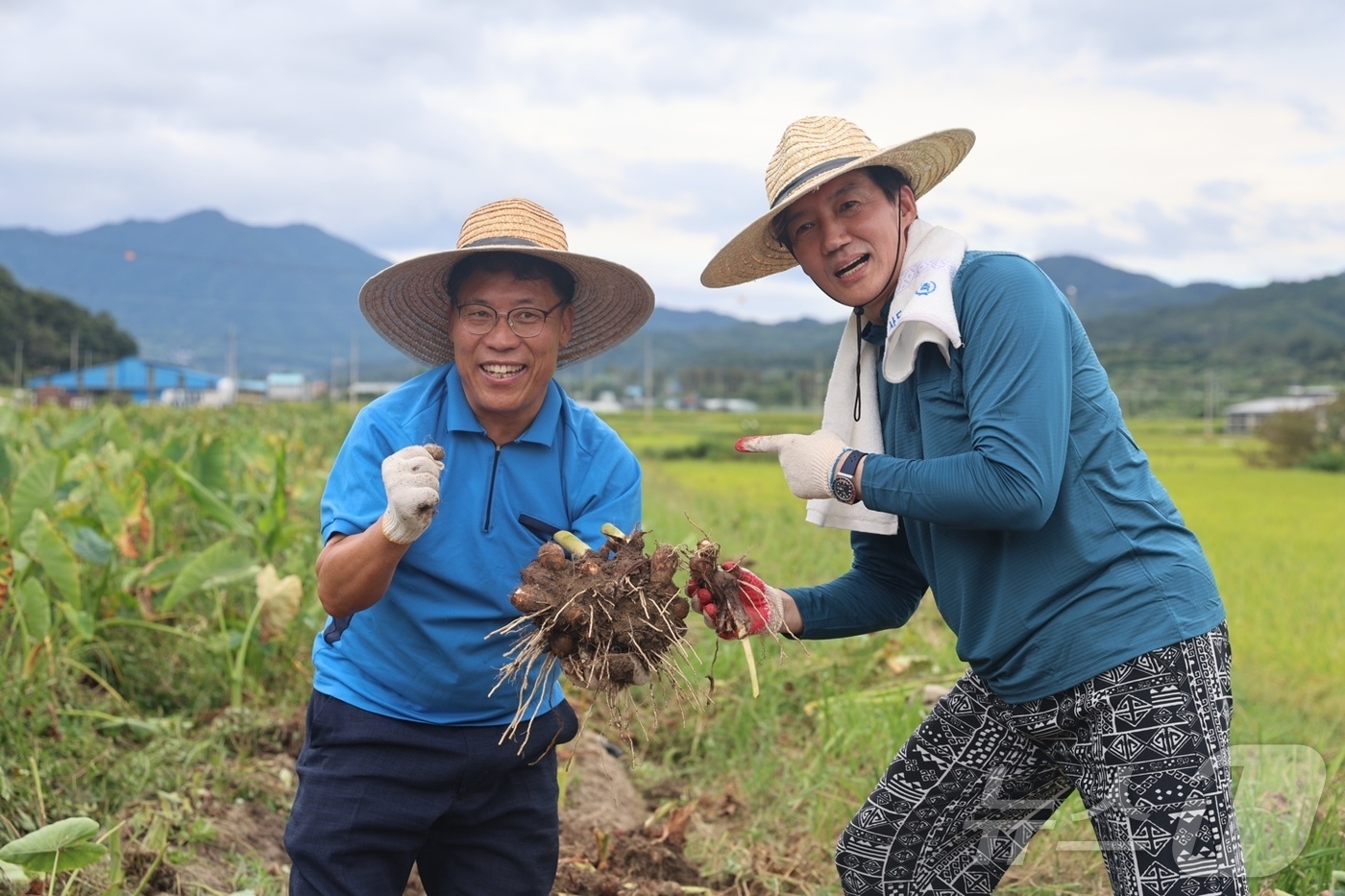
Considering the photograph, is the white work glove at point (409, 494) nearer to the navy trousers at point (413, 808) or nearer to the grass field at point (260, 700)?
the navy trousers at point (413, 808)

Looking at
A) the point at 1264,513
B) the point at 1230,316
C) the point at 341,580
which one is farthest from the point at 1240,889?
the point at 1230,316

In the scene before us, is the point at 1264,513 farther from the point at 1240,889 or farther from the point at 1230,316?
the point at 1230,316

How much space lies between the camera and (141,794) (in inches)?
132

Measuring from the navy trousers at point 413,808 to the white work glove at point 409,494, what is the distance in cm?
52

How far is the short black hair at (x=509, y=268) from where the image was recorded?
7.82 feet

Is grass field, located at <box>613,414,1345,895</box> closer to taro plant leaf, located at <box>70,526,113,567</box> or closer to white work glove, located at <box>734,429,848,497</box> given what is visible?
white work glove, located at <box>734,429,848,497</box>

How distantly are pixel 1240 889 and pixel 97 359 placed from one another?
2230 inches

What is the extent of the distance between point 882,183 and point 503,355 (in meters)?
0.83

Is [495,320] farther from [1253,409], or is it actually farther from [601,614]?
[1253,409]

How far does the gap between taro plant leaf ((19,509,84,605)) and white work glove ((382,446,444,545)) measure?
7.76ft

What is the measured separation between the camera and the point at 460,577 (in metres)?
2.32

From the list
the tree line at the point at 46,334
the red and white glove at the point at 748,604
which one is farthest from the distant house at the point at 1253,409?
the tree line at the point at 46,334

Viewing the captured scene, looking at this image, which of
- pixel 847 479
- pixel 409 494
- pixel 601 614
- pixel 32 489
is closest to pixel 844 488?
pixel 847 479

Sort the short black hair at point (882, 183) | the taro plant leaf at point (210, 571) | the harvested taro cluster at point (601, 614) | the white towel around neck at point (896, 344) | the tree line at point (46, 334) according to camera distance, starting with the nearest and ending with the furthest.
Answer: the white towel around neck at point (896, 344) → the harvested taro cluster at point (601, 614) → the short black hair at point (882, 183) → the taro plant leaf at point (210, 571) → the tree line at point (46, 334)
